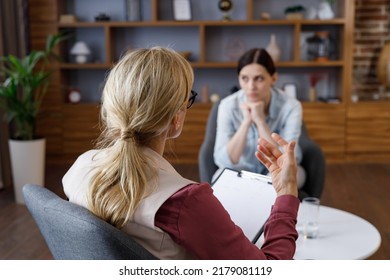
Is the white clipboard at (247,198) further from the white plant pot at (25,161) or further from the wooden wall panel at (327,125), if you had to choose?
the wooden wall panel at (327,125)

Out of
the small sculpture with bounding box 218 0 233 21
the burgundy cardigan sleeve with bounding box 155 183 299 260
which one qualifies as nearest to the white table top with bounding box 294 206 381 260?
the burgundy cardigan sleeve with bounding box 155 183 299 260

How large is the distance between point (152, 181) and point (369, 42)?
4.56 m

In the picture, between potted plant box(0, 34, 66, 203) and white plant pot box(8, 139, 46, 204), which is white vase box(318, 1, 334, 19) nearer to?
potted plant box(0, 34, 66, 203)

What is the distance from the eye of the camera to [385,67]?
5105 mm

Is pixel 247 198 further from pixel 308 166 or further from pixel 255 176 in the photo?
pixel 308 166

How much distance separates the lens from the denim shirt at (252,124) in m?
3.04

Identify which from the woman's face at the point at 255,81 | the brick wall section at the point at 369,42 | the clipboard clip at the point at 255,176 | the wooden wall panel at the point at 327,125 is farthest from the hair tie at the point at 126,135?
the brick wall section at the point at 369,42

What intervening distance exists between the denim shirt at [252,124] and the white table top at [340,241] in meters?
0.73

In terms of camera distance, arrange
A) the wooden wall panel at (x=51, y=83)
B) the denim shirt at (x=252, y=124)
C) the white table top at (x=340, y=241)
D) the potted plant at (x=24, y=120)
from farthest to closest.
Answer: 1. the wooden wall panel at (x=51, y=83)
2. the potted plant at (x=24, y=120)
3. the denim shirt at (x=252, y=124)
4. the white table top at (x=340, y=241)

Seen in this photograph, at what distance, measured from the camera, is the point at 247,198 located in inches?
72.2

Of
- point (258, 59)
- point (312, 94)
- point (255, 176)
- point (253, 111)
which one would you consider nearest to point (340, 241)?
point (255, 176)

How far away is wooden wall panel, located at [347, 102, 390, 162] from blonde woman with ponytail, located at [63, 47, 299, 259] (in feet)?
13.1

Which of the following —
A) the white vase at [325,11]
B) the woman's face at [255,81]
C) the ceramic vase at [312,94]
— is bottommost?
the ceramic vase at [312,94]

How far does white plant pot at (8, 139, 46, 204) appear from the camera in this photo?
153 inches
